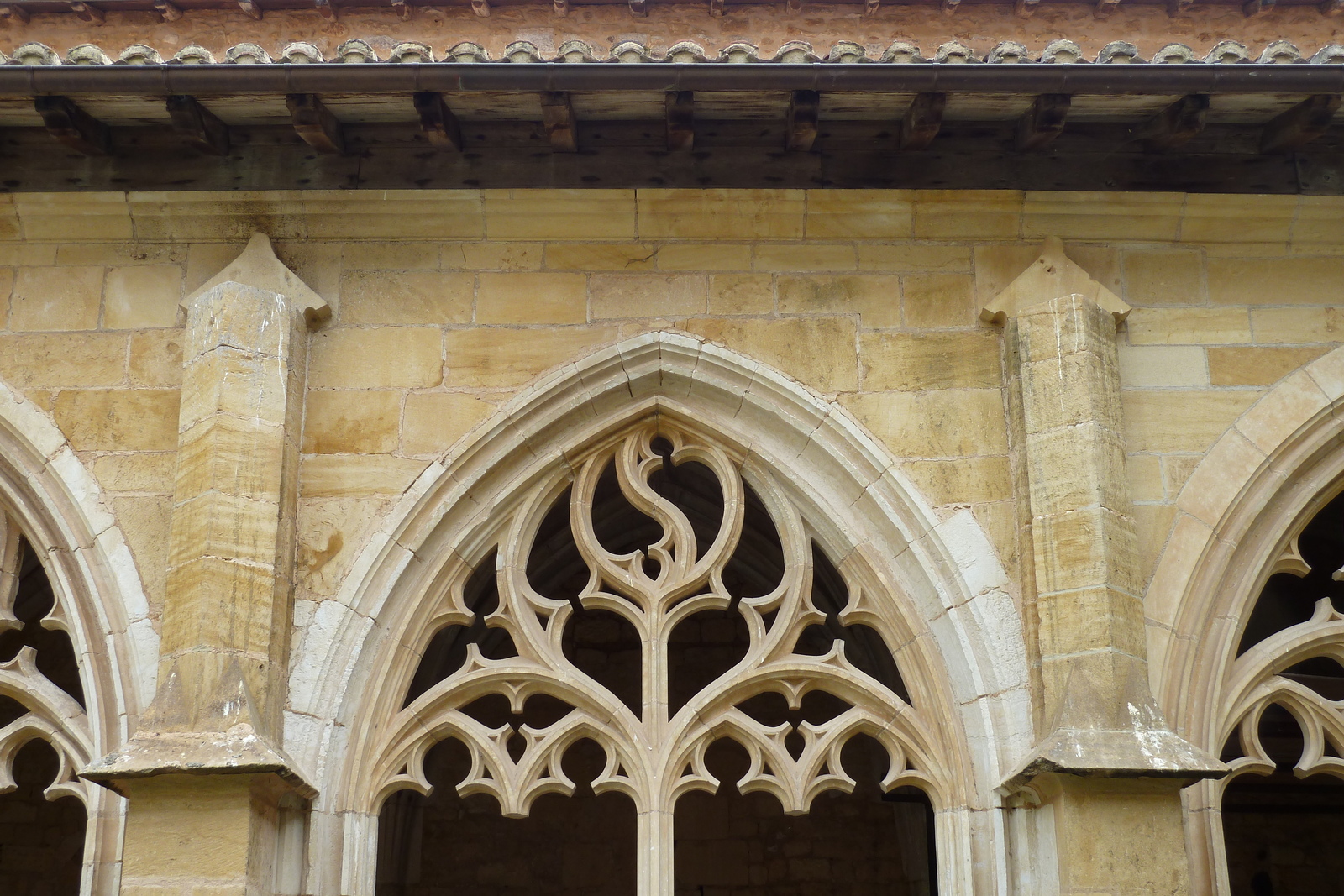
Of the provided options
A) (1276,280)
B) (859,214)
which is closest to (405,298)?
(859,214)

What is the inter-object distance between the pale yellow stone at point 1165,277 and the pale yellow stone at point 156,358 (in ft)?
11.5

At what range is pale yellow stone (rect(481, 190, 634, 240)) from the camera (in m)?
5.55

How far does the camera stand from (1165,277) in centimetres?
553

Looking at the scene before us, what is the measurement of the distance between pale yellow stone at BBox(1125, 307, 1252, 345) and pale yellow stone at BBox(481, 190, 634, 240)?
1897mm

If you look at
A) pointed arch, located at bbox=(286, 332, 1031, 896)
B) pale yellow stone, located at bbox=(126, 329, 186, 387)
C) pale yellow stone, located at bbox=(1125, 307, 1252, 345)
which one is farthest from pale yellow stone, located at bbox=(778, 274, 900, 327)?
pale yellow stone, located at bbox=(126, 329, 186, 387)

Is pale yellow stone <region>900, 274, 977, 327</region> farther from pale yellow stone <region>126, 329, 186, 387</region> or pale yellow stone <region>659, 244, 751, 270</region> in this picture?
pale yellow stone <region>126, 329, 186, 387</region>

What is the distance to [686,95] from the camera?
5094 mm

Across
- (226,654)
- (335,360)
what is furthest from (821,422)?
(226,654)

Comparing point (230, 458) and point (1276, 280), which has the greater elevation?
point (1276, 280)

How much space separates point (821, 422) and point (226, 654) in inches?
85.9

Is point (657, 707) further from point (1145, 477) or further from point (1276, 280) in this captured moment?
point (1276, 280)

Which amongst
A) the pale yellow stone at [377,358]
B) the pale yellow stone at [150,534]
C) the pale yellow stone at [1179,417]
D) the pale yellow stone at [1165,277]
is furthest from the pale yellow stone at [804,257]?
the pale yellow stone at [150,534]

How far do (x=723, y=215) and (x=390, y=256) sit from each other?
1.27m

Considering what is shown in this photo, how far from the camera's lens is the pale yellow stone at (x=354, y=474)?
206 inches
